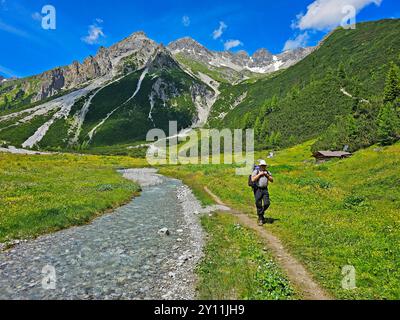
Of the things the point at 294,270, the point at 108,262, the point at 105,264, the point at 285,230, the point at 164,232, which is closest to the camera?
the point at 294,270

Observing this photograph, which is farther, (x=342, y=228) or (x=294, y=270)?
(x=342, y=228)

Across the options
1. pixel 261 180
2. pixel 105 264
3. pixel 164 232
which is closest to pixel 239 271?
pixel 105 264

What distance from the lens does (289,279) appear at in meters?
12.0

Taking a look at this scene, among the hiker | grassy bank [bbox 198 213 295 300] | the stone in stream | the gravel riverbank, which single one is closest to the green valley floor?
grassy bank [bbox 198 213 295 300]

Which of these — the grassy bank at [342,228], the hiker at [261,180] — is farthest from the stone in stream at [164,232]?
the grassy bank at [342,228]

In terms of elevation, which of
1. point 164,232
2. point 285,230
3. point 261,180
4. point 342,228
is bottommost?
point 164,232

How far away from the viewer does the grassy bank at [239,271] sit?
10906 millimetres

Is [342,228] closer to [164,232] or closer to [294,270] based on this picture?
[294,270]

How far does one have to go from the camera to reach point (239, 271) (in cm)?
1302

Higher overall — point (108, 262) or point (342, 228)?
point (342, 228)

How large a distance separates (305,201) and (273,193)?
513cm

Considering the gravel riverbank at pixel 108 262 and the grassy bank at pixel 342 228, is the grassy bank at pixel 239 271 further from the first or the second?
the grassy bank at pixel 342 228
